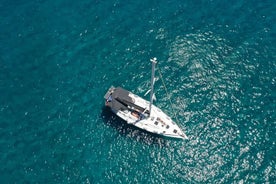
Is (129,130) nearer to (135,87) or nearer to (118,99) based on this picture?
(118,99)

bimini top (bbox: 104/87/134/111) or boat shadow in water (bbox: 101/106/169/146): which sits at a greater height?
bimini top (bbox: 104/87/134/111)

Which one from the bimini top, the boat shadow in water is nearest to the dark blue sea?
the boat shadow in water

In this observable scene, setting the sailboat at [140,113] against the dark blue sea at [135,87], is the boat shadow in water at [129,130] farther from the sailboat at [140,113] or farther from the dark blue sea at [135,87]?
the sailboat at [140,113]

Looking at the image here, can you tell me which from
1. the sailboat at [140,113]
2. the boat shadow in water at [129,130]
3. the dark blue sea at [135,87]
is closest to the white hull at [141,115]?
the sailboat at [140,113]

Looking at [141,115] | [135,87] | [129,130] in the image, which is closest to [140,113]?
[141,115]

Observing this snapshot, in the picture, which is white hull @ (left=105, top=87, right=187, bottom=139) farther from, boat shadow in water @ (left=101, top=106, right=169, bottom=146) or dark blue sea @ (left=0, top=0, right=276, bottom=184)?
dark blue sea @ (left=0, top=0, right=276, bottom=184)

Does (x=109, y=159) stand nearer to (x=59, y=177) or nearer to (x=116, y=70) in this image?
(x=59, y=177)
